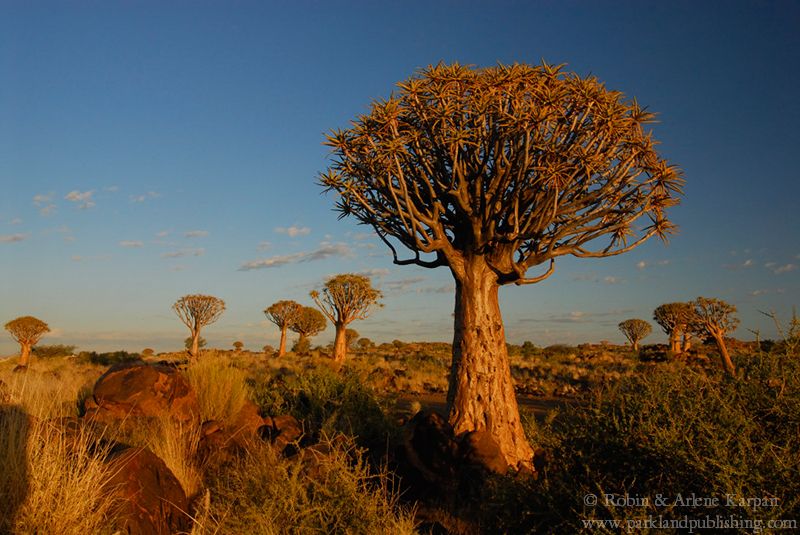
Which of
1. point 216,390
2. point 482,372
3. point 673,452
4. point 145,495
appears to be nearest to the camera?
point 673,452

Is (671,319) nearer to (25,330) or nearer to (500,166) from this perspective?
(500,166)

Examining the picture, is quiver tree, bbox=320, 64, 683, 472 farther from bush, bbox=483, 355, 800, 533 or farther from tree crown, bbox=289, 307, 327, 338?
tree crown, bbox=289, 307, 327, 338

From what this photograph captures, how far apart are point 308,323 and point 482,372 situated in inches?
1456

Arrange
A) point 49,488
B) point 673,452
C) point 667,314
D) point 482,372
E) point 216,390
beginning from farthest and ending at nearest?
point 667,314 → point 216,390 → point 482,372 → point 49,488 → point 673,452

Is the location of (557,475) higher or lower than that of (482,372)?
lower

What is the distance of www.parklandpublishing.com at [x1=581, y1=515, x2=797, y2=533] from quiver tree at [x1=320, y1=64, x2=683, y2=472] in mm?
3491

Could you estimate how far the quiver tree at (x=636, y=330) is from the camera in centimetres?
4600

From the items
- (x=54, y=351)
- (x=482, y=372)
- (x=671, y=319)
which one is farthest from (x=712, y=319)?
(x=54, y=351)

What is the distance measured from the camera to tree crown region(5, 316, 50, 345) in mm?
35625

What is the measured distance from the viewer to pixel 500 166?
24.5 ft

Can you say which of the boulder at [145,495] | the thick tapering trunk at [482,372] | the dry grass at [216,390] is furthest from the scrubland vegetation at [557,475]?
the dry grass at [216,390]

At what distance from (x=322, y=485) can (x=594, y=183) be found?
237 inches

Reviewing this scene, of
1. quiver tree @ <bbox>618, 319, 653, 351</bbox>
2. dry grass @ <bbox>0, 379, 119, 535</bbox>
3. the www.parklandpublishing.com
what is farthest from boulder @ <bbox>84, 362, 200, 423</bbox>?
quiver tree @ <bbox>618, 319, 653, 351</bbox>

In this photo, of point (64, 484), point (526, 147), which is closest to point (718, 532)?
point (64, 484)
